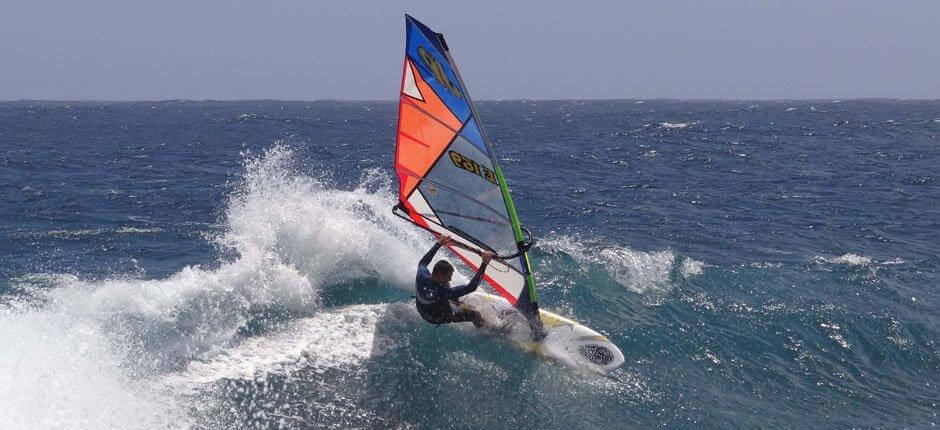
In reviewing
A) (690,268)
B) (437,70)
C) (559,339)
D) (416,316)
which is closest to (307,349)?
(416,316)

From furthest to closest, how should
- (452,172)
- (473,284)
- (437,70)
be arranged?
(452,172) < (473,284) < (437,70)

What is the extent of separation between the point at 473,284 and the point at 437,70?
7.83ft

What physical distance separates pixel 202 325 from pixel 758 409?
6.26m

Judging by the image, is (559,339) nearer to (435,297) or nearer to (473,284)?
(473,284)

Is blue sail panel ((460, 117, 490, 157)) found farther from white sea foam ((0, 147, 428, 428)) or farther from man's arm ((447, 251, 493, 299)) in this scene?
white sea foam ((0, 147, 428, 428))

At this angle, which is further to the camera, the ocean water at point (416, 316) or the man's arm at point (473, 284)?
the man's arm at point (473, 284)

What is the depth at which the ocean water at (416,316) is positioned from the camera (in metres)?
6.58

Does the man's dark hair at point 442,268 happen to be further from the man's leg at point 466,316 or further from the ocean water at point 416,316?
the ocean water at point 416,316

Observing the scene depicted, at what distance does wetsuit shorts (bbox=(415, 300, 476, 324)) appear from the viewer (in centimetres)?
786

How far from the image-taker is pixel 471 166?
7.95 m

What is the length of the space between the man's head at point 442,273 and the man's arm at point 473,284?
Answer: 0.12 m

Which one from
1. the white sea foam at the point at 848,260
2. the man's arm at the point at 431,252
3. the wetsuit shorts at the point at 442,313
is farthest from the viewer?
the white sea foam at the point at 848,260

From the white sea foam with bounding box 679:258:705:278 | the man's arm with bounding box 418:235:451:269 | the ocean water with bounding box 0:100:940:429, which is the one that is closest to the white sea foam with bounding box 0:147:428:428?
the ocean water with bounding box 0:100:940:429

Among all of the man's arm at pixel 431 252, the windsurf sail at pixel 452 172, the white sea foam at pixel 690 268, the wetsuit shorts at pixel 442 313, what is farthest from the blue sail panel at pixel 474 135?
the white sea foam at pixel 690 268
